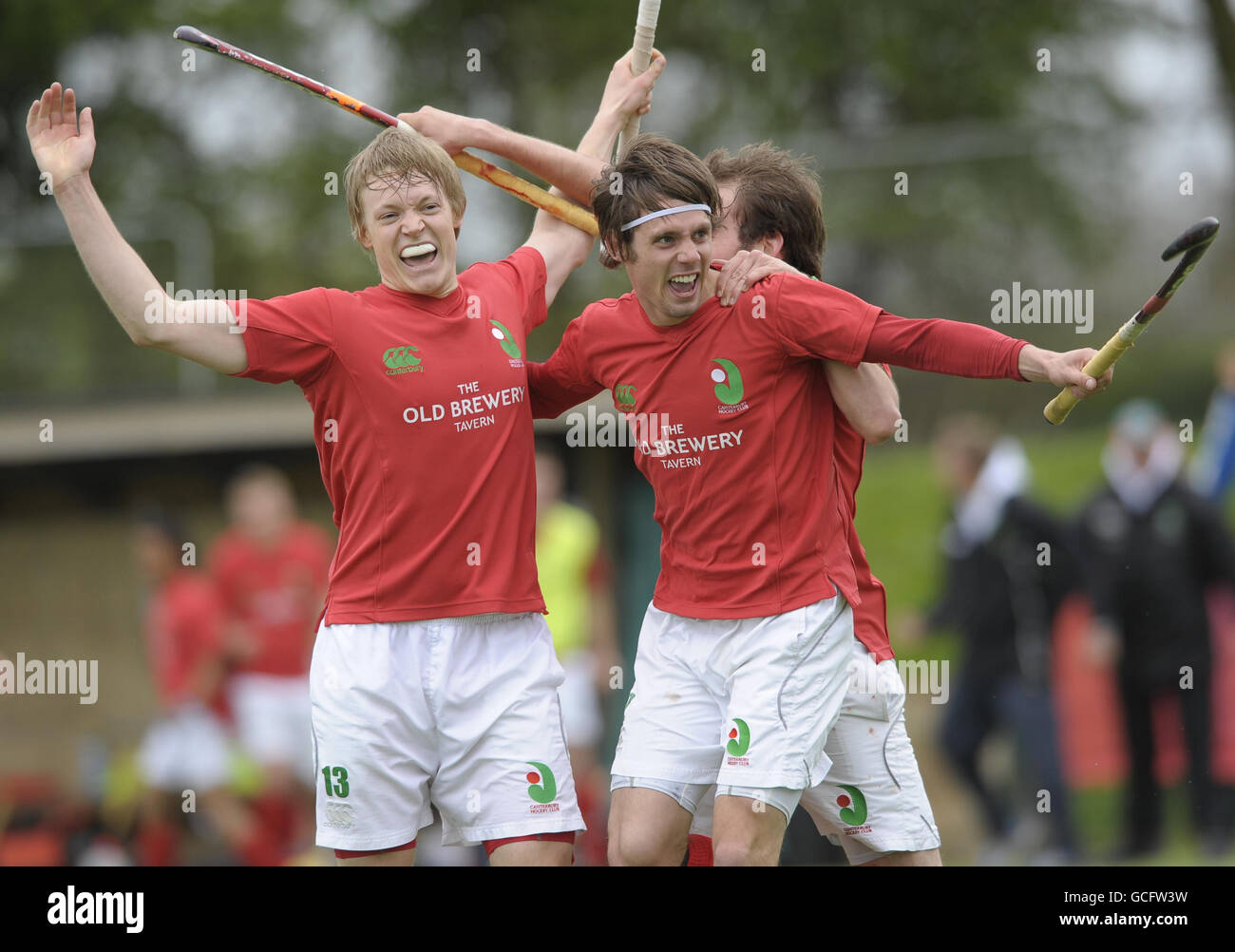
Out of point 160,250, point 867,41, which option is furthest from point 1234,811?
point 867,41

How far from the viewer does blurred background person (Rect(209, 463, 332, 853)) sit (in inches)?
404

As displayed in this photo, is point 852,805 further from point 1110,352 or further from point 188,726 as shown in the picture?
point 188,726

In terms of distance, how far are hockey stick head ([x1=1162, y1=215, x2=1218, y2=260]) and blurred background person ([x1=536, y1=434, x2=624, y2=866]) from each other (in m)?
6.09

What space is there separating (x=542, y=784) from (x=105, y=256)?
6.23ft

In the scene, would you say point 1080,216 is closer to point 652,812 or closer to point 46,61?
point 652,812

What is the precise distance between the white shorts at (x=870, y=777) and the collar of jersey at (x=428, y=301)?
1.61 m

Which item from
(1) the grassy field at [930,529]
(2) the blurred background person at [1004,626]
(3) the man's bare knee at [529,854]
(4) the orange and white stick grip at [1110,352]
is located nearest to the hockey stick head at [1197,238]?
(4) the orange and white stick grip at [1110,352]

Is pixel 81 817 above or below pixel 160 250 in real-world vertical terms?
below

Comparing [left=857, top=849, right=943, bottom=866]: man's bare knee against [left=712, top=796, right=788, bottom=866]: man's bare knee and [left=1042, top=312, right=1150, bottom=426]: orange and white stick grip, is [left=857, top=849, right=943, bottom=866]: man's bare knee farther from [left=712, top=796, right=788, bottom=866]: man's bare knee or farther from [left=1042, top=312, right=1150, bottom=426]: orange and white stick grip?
[left=1042, top=312, right=1150, bottom=426]: orange and white stick grip

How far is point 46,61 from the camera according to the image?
21.3m

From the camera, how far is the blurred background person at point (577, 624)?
32.3 ft

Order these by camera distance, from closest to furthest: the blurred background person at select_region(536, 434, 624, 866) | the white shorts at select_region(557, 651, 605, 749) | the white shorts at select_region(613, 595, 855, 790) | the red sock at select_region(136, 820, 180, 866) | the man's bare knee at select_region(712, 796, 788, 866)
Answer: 1. the man's bare knee at select_region(712, 796, 788, 866)
2. the white shorts at select_region(613, 595, 855, 790)
3. the blurred background person at select_region(536, 434, 624, 866)
4. the white shorts at select_region(557, 651, 605, 749)
5. the red sock at select_region(136, 820, 180, 866)

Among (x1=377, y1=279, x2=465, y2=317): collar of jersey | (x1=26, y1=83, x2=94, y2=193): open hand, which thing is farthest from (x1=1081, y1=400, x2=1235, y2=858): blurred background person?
(x1=26, y1=83, x2=94, y2=193): open hand

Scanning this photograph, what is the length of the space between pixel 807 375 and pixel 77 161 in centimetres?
215
